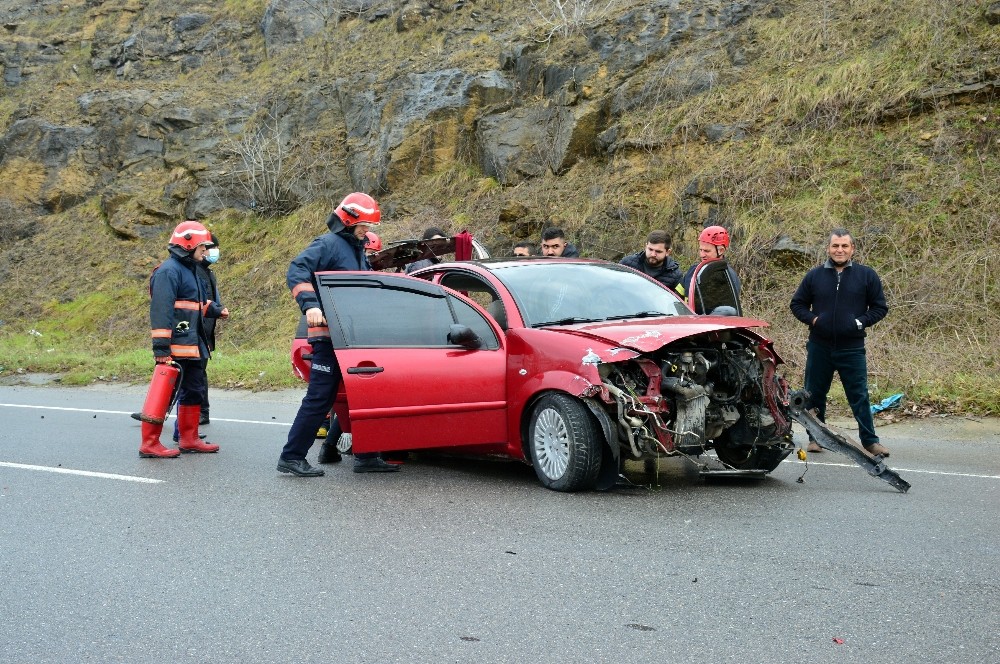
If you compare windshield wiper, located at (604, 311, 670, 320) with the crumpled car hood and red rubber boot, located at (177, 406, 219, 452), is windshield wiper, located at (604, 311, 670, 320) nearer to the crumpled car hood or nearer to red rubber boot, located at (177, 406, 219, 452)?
the crumpled car hood

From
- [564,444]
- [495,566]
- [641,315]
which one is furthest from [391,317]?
[495,566]

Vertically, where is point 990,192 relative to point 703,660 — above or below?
above

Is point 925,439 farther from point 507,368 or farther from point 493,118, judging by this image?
point 493,118

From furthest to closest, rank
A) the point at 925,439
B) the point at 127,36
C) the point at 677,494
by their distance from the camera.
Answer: the point at 127,36 < the point at 925,439 < the point at 677,494

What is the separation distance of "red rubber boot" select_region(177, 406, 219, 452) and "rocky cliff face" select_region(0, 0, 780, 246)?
888cm

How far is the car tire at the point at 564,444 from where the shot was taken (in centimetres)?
654

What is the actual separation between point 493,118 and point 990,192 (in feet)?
31.7

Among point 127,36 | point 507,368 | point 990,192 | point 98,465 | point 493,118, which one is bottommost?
point 98,465

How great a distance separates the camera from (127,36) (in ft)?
107

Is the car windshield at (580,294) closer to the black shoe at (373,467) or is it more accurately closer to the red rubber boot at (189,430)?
the black shoe at (373,467)

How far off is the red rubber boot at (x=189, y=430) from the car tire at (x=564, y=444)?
3694 millimetres

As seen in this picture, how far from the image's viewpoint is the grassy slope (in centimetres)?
1220

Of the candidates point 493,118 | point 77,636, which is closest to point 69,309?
point 493,118

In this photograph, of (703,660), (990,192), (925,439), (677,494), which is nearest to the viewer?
(703,660)
